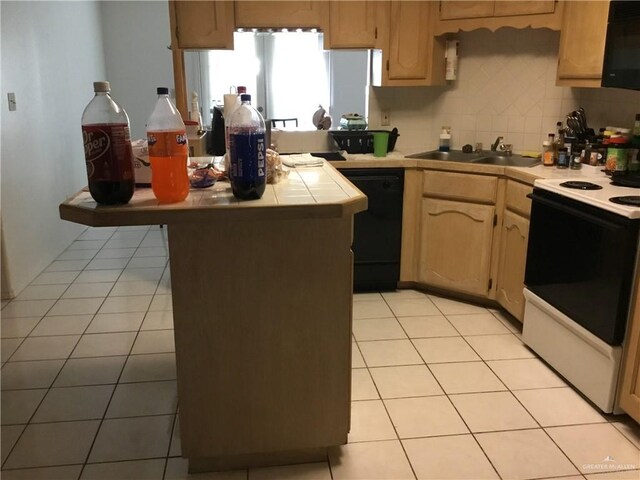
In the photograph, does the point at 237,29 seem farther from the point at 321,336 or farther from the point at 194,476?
the point at 194,476

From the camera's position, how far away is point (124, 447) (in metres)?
2.04

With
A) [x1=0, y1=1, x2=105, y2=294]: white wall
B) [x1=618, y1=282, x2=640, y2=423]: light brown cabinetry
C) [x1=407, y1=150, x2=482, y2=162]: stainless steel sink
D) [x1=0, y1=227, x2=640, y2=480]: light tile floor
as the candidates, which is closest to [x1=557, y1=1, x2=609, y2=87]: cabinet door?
[x1=407, y1=150, x2=482, y2=162]: stainless steel sink

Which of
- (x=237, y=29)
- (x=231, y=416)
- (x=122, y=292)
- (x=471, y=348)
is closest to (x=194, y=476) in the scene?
(x=231, y=416)

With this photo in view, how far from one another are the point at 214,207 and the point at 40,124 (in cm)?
327

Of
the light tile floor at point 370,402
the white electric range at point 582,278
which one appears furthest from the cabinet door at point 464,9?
the light tile floor at point 370,402

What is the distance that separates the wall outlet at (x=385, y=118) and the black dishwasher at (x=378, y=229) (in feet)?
1.88

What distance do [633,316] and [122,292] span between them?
9.58 ft

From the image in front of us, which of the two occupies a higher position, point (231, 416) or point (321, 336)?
point (321, 336)

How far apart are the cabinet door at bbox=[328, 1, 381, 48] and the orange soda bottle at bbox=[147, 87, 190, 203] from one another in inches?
82.0

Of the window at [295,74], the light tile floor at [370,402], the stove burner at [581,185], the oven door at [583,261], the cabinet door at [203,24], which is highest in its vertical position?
the cabinet door at [203,24]

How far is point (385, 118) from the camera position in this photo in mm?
3809

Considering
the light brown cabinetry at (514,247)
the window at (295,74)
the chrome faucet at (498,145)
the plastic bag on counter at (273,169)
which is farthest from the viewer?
the window at (295,74)

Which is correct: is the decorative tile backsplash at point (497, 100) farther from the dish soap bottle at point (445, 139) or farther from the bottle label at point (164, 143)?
the bottle label at point (164, 143)

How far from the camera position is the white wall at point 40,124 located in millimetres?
3559
